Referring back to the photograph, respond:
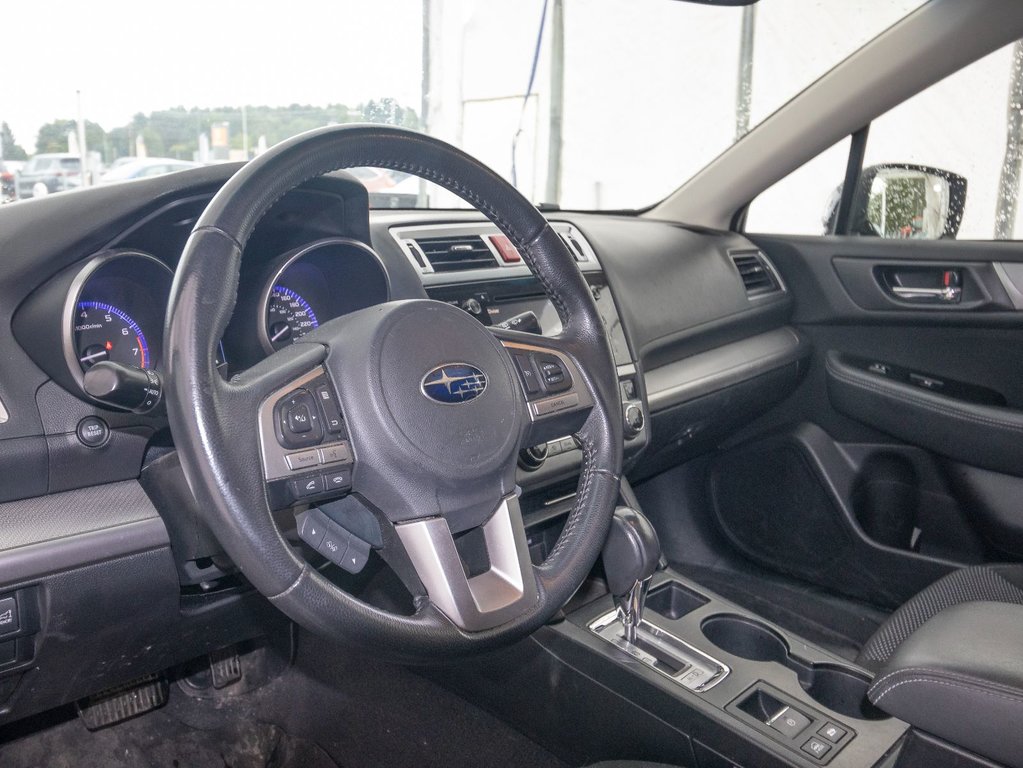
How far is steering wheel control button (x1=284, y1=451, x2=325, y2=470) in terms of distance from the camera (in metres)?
0.98

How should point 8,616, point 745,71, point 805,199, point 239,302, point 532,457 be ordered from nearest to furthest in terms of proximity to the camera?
point 8,616 < point 239,302 < point 532,457 < point 805,199 < point 745,71

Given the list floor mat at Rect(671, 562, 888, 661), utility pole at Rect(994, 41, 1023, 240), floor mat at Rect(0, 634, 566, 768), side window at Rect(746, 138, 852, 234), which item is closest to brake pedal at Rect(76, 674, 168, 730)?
floor mat at Rect(0, 634, 566, 768)

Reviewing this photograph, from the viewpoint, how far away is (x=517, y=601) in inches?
42.6

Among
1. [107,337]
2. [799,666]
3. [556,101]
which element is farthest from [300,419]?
[556,101]

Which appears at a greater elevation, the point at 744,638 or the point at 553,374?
the point at 553,374

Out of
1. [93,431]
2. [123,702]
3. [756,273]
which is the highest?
[756,273]

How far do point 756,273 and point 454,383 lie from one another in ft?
5.21

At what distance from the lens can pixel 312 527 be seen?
1081mm

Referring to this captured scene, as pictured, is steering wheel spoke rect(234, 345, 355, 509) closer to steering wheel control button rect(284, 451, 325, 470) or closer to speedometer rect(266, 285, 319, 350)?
steering wheel control button rect(284, 451, 325, 470)

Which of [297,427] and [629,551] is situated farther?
[629,551]

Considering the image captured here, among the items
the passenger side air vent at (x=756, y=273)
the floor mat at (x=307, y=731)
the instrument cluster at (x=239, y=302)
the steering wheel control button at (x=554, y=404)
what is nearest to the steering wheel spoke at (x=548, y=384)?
the steering wheel control button at (x=554, y=404)

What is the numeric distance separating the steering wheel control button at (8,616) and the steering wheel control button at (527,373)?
0.69 m

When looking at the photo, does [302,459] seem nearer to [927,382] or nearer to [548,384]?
[548,384]

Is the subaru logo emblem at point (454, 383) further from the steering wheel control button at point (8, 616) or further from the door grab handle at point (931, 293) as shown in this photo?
the door grab handle at point (931, 293)
